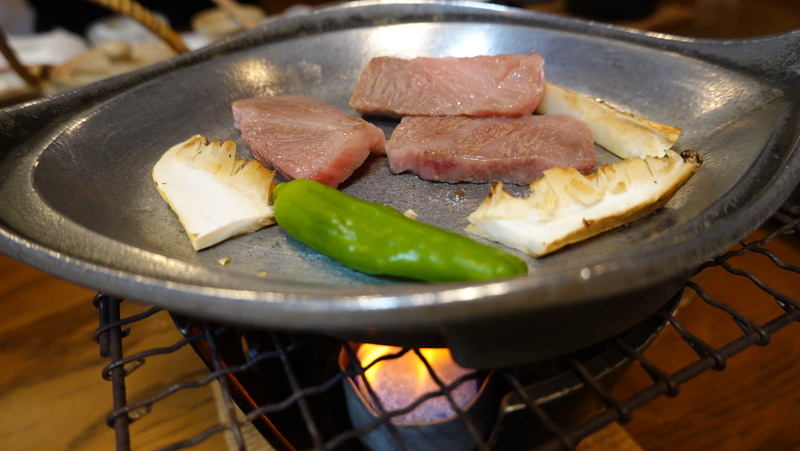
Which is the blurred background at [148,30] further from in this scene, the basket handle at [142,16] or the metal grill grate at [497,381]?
the metal grill grate at [497,381]

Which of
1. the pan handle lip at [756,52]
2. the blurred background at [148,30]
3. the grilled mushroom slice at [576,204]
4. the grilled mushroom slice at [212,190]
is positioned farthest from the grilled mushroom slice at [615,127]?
the blurred background at [148,30]

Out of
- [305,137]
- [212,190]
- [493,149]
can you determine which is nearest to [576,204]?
[493,149]

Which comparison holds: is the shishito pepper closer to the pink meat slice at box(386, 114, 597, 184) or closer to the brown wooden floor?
the pink meat slice at box(386, 114, 597, 184)

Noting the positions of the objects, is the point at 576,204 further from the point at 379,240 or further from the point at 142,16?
the point at 142,16

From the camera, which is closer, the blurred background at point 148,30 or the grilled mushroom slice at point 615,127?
the grilled mushroom slice at point 615,127

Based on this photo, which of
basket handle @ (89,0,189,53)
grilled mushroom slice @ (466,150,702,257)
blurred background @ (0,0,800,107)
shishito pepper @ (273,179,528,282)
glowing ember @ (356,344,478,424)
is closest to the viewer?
shishito pepper @ (273,179,528,282)

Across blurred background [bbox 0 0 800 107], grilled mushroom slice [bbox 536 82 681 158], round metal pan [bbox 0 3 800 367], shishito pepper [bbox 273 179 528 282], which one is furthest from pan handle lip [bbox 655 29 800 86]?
blurred background [bbox 0 0 800 107]
